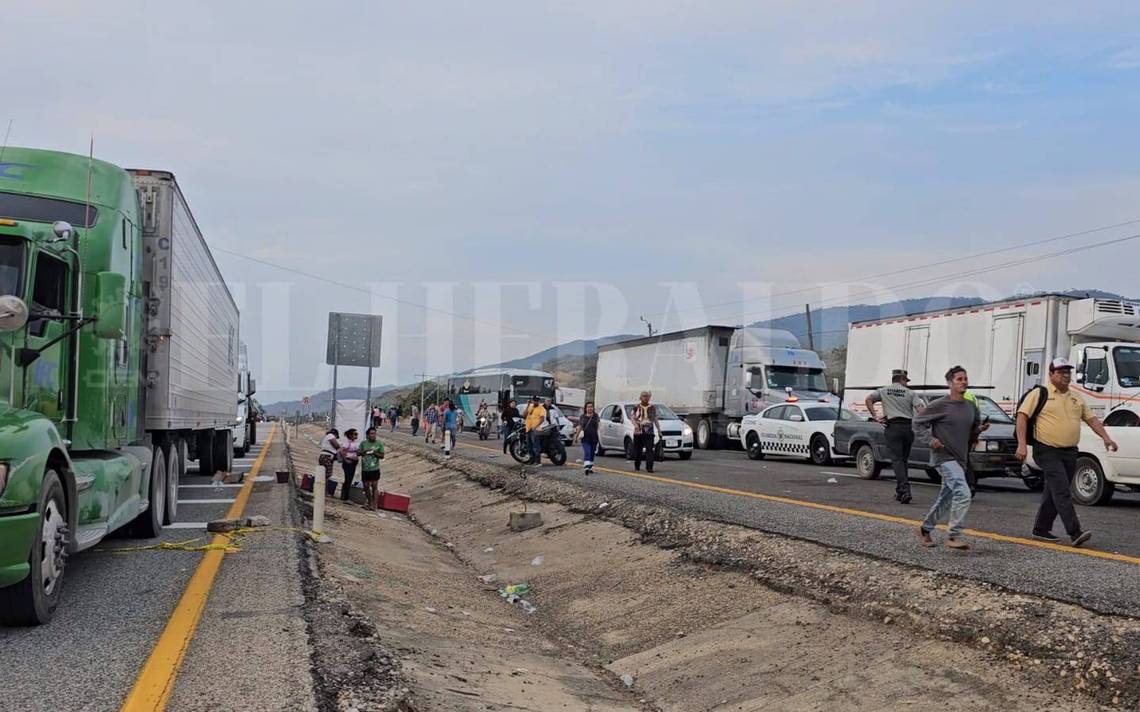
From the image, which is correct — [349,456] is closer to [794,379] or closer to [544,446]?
[544,446]

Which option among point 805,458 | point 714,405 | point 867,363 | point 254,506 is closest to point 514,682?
point 254,506

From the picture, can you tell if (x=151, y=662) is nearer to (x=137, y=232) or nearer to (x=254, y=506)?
(x=137, y=232)

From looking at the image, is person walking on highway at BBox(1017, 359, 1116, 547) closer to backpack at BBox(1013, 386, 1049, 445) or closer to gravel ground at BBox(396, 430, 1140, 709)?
backpack at BBox(1013, 386, 1049, 445)

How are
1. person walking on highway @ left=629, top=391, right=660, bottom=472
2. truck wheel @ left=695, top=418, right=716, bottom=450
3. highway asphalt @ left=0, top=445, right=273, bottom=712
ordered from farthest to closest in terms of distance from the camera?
truck wheel @ left=695, top=418, right=716, bottom=450 → person walking on highway @ left=629, top=391, right=660, bottom=472 → highway asphalt @ left=0, top=445, right=273, bottom=712

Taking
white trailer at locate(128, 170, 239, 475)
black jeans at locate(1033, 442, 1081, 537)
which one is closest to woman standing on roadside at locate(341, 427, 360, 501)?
white trailer at locate(128, 170, 239, 475)

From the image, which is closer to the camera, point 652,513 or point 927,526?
point 927,526

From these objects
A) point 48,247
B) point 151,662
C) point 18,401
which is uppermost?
point 48,247

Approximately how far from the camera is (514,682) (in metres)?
7.30

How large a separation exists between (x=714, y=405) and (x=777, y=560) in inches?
981

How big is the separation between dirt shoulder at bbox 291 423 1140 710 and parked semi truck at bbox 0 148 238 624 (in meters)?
2.43

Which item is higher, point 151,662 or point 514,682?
point 151,662

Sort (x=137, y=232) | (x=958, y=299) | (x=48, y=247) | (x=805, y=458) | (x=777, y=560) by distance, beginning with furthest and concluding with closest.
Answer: (x=958, y=299)
(x=805, y=458)
(x=137, y=232)
(x=777, y=560)
(x=48, y=247)

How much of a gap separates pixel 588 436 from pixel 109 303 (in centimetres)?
1320

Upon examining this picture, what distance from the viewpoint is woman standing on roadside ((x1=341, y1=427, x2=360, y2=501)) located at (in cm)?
1884
